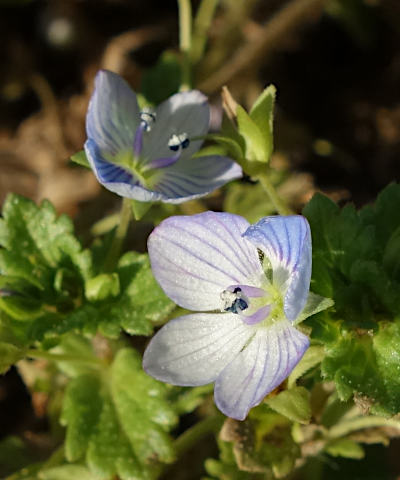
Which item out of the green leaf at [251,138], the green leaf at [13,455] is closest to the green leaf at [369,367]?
the green leaf at [251,138]

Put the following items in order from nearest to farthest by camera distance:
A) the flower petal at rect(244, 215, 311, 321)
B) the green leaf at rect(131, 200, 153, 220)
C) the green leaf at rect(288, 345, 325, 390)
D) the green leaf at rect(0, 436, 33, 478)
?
the flower petal at rect(244, 215, 311, 321) → the green leaf at rect(288, 345, 325, 390) → the green leaf at rect(131, 200, 153, 220) → the green leaf at rect(0, 436, 33, 478)

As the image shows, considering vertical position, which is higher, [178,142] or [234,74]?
[178,142]

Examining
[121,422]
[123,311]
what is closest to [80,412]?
[121,422]

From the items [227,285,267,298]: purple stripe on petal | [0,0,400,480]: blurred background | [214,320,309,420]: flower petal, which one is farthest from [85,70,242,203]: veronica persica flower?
[0,0,400,480]: blurred background

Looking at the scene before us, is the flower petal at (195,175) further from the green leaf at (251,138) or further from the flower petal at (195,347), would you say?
the flower petal at (195,347)

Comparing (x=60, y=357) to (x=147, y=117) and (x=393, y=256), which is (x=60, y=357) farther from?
(x=393, y=256)

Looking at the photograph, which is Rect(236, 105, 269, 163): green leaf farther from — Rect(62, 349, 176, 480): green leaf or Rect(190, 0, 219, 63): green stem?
Rect(190, 0, 219, 63): green stem

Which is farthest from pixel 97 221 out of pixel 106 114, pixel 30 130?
pixel 106 114

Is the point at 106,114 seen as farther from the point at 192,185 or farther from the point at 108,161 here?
the point at 192,185
